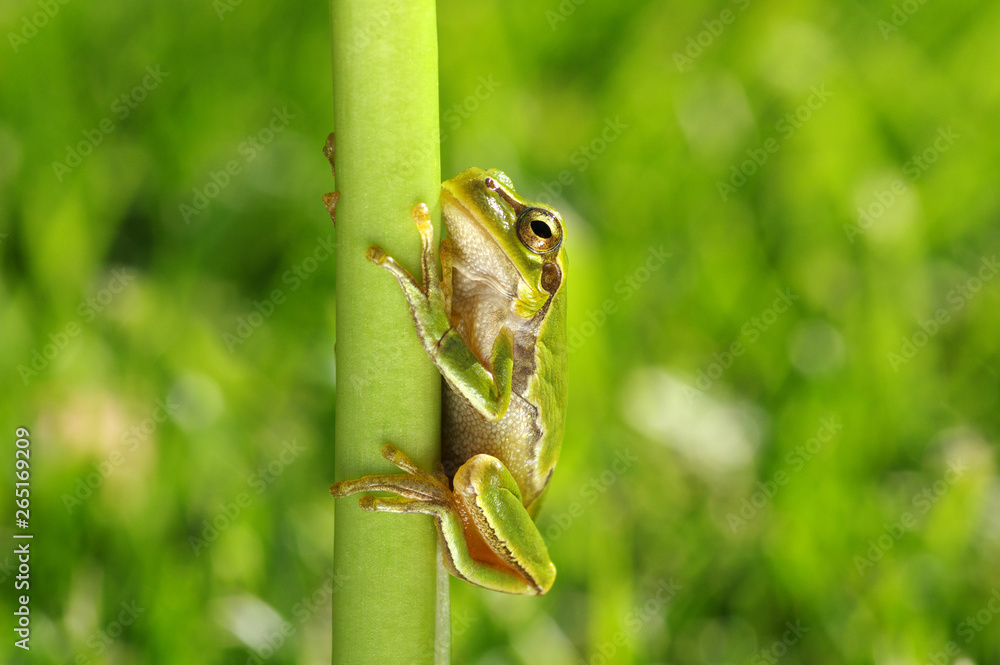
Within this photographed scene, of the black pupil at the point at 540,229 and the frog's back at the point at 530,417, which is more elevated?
the black pupil at the point at 540,229

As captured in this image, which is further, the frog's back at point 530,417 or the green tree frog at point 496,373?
the frog's back at point 530,417

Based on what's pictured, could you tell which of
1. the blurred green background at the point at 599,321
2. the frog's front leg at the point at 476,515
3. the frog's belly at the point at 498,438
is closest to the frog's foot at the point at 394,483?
the frog's front leg at the point at 476,515

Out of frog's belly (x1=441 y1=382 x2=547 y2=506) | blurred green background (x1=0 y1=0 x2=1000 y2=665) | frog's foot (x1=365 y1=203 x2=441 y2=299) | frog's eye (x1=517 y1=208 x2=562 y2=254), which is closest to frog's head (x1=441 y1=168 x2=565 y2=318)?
frog's eye (x1=517 y1=208 x2=562 y2=254)

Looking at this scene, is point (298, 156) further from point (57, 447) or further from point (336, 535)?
point (336, 535)

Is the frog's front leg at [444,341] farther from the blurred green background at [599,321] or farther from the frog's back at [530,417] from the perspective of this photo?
the blurred green background at [599,321]

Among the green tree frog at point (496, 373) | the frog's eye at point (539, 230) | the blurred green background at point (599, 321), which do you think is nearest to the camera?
the green tree frog at point (496, 373)

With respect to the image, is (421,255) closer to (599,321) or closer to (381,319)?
(381,319)
